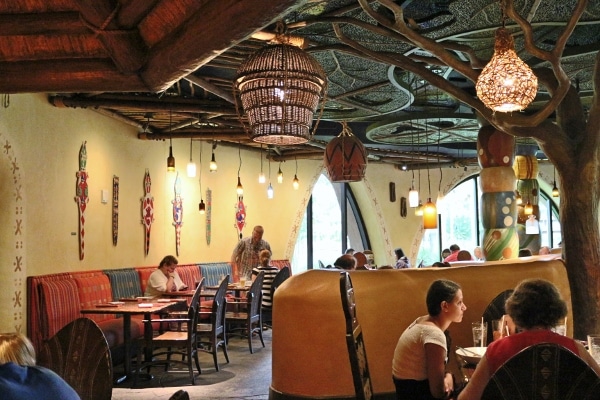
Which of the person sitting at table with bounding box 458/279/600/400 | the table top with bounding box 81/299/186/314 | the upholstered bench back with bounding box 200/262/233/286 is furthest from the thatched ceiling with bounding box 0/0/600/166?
the upholstered bench back with bounding box 200/262/233/286

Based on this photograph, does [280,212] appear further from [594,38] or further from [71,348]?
[71,348]

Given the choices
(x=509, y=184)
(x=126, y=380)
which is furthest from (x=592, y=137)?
(x=126, y=380)

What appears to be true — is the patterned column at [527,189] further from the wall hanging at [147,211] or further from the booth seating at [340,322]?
the booth seating at [340,322]

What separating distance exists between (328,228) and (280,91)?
537 inches

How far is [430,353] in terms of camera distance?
2977 millimetres

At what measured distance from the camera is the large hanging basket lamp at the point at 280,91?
2896 mm

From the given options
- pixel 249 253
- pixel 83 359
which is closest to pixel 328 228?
pixel 249 253

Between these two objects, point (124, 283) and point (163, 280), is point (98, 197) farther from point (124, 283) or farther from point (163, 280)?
point (163, 280)

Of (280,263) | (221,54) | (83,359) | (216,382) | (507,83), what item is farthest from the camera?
(280,263)

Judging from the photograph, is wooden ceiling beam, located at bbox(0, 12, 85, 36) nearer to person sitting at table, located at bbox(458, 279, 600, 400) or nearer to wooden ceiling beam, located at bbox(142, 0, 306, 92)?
wooden ceiling beam, located at bbox(142, 0, 306, 92)

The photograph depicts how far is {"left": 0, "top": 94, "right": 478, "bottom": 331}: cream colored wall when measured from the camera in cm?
699

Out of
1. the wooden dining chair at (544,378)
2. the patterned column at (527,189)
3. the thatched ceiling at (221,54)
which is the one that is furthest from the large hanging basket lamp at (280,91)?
the patterned column at (527,189)

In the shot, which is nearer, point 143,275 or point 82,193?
point 82,193

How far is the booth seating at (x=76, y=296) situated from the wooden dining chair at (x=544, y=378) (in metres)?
5.23
